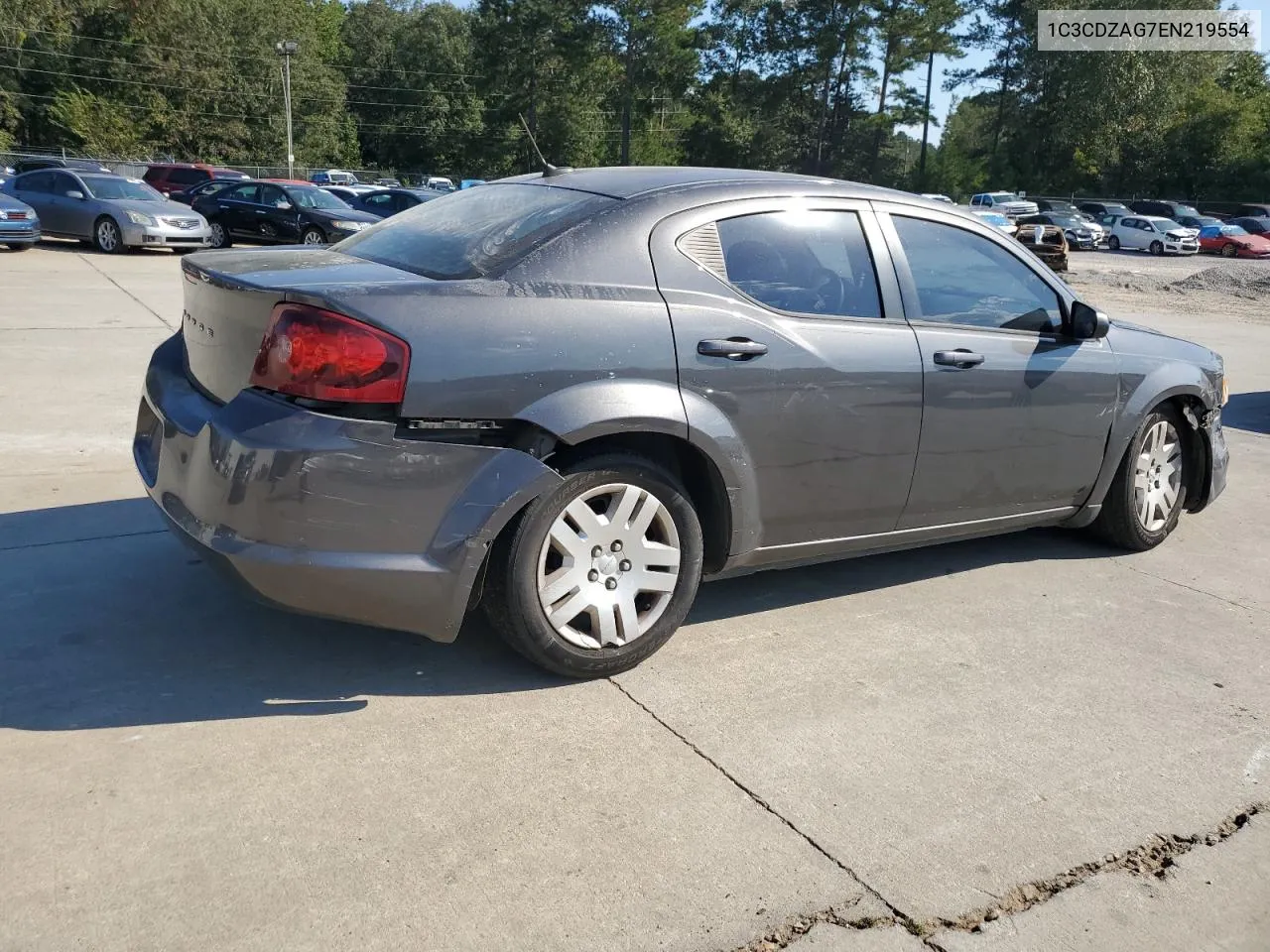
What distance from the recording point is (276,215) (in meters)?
22.8

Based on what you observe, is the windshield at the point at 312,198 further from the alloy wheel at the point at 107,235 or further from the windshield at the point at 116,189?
the alloy wheel at the point at 107,235

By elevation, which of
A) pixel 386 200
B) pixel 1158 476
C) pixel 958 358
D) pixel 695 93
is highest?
pixel 695 93

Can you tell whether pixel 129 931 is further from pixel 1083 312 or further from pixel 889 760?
pixel 1083 312

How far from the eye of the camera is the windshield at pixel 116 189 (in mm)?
20391

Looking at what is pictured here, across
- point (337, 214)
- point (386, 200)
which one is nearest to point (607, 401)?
point (337, 214)

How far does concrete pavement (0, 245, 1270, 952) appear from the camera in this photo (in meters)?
2.65

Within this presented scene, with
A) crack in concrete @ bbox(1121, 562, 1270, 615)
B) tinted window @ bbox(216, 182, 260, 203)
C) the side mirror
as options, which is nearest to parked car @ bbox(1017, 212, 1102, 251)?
tinted window @ bbox(216, 182, 260, 203)

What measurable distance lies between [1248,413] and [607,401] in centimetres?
833

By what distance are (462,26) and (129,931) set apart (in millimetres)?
90906

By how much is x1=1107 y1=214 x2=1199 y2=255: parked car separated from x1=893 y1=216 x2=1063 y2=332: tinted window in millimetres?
42063

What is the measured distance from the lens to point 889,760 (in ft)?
11.3

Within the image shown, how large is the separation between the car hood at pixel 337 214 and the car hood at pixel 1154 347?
1835cm

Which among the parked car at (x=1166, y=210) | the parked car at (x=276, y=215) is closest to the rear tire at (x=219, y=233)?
the parked car at (x=276, y=215)

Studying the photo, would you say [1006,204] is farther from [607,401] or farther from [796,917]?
[796,917]
